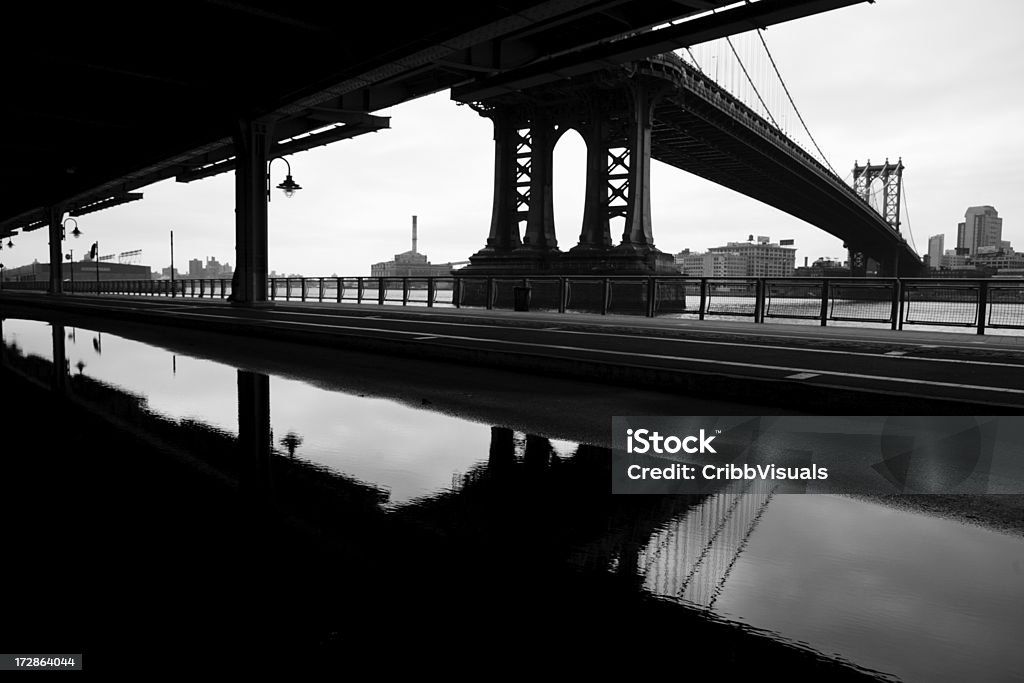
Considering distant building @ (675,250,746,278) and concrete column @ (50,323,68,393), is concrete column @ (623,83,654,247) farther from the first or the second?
distant building @ (675,250,746,278)

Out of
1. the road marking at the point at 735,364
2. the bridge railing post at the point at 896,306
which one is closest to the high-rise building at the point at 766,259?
the bridge railing post at the point at 896,306

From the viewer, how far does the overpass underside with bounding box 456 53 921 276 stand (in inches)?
1622

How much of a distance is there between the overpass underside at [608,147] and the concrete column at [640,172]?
0.19 ft

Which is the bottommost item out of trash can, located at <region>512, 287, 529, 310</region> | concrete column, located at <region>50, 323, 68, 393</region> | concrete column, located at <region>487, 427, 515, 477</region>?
concrete column, located at <region>487, 427, 515, 477</region>

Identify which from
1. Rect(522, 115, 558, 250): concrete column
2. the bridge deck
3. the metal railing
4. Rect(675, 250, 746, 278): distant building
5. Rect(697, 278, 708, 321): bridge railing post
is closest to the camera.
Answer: the bridge deck

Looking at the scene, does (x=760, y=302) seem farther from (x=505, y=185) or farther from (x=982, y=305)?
(x=505, y=185)

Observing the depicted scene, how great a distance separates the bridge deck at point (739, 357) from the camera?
653 centimetres

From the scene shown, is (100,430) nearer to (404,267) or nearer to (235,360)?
(235,360)

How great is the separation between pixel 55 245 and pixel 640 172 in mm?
39434

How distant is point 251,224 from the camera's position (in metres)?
24.2

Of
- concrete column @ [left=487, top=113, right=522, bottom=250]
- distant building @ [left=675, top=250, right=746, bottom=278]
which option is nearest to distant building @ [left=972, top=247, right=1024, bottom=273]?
distant building @ [left=675, top=250, right=746, bottom=278]

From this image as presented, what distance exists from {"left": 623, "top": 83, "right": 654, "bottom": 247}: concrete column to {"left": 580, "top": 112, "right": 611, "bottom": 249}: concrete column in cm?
194

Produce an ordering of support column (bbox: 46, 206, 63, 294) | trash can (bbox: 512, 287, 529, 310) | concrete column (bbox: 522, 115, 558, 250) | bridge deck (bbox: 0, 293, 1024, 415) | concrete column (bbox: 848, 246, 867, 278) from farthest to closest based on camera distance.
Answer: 1. concrete column (bbox: 848, 246, 867, 278)
2. support column (bbox: 46, 206, 63, 294)
3. concrete column (bbox: 522, 115, 558, 250)
4. trash can (bbox: 512, 287, 529, 310)
5. bridge deck (bbox: 0, 293, 1024, 415)

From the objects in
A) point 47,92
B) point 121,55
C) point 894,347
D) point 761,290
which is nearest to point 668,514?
point 894,347
